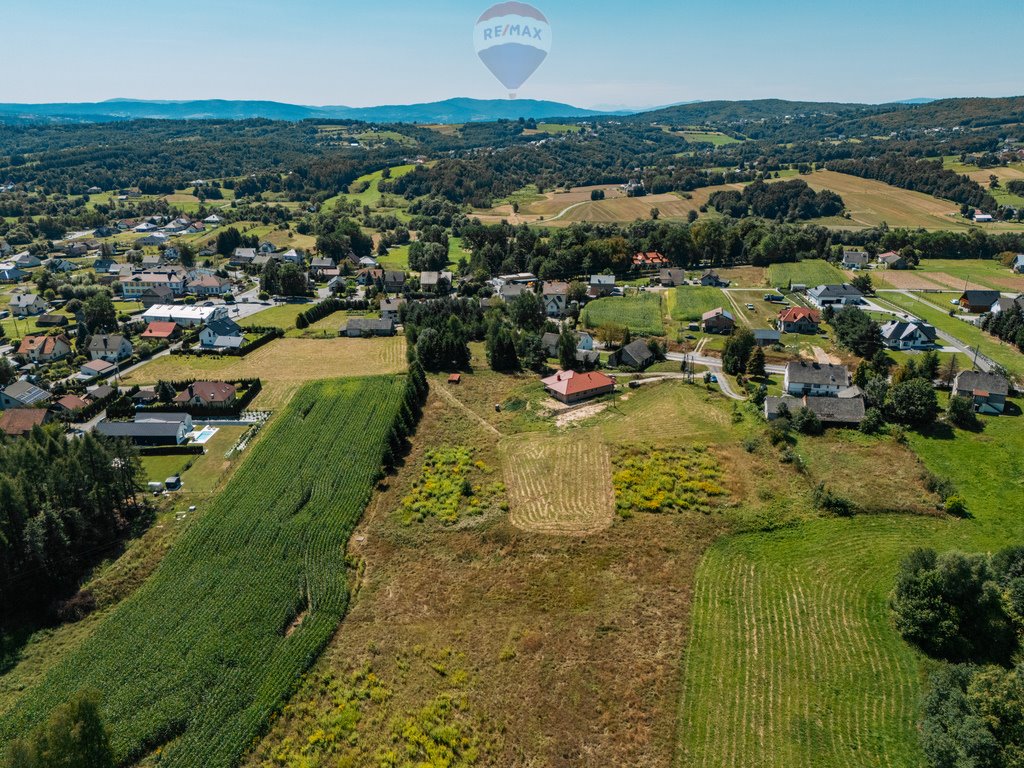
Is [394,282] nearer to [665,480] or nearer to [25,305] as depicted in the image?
[25,305]

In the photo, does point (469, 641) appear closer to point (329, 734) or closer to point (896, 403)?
point (329, 734)

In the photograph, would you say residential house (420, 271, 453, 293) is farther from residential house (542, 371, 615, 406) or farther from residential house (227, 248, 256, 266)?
residential house (542, 371, 615, 406)

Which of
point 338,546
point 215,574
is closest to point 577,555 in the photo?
point 338,546

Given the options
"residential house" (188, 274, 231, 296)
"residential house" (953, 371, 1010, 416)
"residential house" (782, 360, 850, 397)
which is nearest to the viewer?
"residential house" (953, 371, 1010, 416)

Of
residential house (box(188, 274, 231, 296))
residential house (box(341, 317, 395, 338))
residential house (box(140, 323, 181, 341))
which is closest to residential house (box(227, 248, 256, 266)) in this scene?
residential house (box(188, 274, 231, 296))

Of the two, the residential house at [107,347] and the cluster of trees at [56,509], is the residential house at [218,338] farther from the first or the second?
the cluster of trees at [56,509]

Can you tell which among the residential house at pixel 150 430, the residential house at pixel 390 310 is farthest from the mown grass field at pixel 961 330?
the residential house at pixel 150 430
